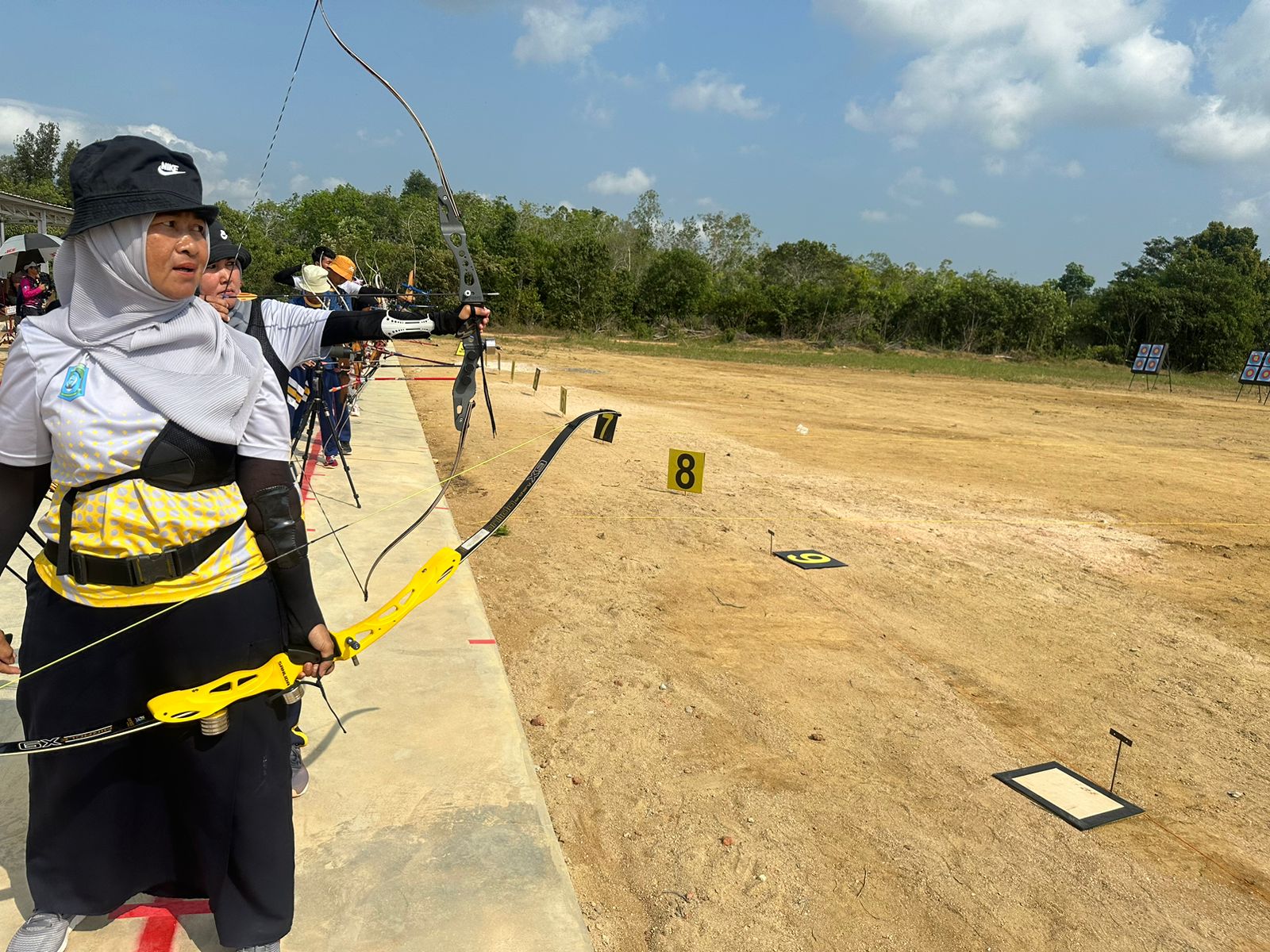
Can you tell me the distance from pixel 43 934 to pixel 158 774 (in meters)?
0.44

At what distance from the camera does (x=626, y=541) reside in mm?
6535

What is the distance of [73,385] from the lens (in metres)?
1.54

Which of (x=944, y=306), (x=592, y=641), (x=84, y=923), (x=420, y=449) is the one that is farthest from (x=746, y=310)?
(x=84, y=923)

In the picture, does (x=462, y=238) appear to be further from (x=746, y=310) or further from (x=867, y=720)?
(x=746, y=310)

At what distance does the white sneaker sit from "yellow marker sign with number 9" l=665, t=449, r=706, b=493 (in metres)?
4.92

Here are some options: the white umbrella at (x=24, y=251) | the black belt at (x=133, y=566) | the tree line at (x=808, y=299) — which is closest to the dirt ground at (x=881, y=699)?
the black belt at (x=133, y=566)

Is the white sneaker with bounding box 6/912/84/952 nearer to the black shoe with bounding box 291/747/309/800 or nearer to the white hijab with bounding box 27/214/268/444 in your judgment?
the black shoe with bounding box 291/747/309/800

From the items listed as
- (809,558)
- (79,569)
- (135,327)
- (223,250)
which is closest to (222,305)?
(223,250)

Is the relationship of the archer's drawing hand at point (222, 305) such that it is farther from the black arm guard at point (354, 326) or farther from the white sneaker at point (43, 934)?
the white sneaker at point (43, 934)

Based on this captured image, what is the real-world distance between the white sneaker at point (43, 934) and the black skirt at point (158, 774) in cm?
4

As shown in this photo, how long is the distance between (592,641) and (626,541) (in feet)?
6.47

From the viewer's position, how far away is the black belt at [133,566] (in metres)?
1.60

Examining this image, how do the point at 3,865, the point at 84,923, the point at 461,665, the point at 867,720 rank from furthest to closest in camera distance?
the point at 867,720 → the point at 461,665 → the point at 3,865 → the point at 84,923

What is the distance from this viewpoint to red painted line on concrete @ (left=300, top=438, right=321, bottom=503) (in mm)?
5832
